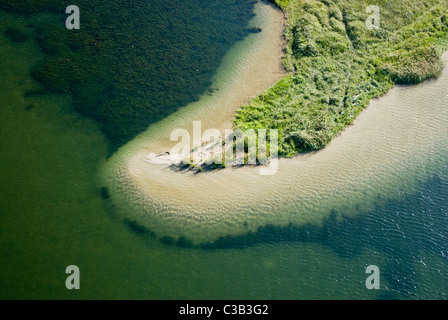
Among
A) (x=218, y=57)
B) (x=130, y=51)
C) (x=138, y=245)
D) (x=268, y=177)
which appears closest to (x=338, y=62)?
(x=218, y=57)

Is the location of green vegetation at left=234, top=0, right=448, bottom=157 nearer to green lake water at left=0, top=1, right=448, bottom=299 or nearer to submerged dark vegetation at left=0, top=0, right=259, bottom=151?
submerged dark vegetation at left=0, top=0, right=259, bottom=151

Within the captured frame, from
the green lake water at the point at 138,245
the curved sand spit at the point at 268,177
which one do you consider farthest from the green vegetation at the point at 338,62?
the green lake water at the point at 138,245

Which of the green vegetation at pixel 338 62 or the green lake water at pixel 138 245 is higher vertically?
the green vegetation at pixel 338 62

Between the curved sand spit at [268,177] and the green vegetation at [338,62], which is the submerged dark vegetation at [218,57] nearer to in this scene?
the green vegetation at [338,62]

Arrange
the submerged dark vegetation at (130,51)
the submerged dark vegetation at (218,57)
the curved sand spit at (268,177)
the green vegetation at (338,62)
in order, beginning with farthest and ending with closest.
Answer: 1. the green vegetation at (338,62)
2. the submerged dark vegetation at (218,57)
3. the submerged dark vegetation at (130,51)
4. the curved sand spit at (268,177)

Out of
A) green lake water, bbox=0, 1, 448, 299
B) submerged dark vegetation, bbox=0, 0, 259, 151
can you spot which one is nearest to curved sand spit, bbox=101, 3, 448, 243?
green lake water, bbox=0, 1, 448, 299
